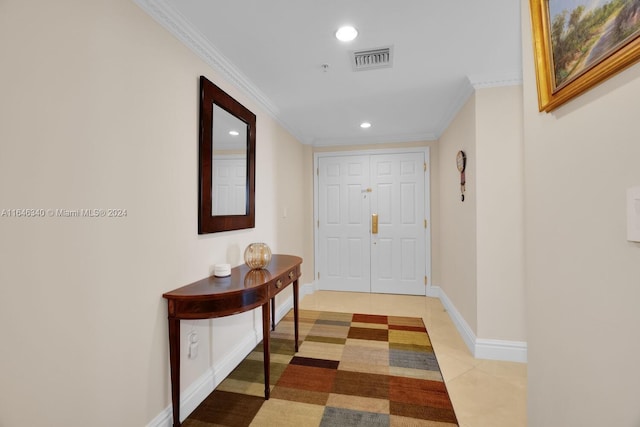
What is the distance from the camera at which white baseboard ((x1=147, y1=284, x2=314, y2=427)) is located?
60.7 inches

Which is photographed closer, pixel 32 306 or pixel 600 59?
pixel 600 59

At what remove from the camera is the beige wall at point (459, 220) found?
2.45 m

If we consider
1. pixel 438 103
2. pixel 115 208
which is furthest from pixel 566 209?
pixel 438 103

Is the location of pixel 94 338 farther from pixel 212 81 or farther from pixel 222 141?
pixel 212 81

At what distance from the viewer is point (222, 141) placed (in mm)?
2062

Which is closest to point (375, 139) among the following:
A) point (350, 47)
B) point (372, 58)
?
point (372, 58)

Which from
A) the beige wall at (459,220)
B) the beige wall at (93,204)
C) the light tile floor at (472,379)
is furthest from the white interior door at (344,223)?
the beige wall at (93,204)

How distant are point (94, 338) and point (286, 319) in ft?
7.19

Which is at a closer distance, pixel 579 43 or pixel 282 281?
pixel 579 43

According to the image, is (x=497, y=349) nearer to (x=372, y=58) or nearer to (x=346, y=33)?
(x=372, y=58)

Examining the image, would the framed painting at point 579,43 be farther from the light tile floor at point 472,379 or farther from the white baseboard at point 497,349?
the white baseboard at point 497,349

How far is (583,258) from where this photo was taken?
0.75m

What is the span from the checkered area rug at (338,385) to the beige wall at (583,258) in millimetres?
962

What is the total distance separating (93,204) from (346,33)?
1.67 m
